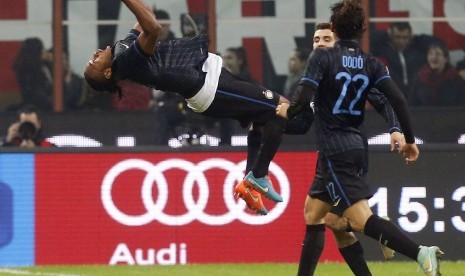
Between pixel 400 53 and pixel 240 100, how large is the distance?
16.4 ft

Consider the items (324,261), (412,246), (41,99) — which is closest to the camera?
(412,246)

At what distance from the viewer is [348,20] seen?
981cm

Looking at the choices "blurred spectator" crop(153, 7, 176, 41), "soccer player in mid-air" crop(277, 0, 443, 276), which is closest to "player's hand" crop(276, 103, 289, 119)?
"soccer player in mid-air" crop(277, 0, 443, 276)

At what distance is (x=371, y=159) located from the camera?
44.7 feet

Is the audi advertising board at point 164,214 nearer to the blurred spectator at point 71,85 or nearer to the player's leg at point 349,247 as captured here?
the blurred spectator at point 71,85

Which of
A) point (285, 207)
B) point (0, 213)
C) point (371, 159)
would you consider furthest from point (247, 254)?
point (0, 213)

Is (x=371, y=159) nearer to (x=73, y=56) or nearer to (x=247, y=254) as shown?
(x=247, y=254)

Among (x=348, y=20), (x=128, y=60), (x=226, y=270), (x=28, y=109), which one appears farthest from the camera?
(x=28, y=109)

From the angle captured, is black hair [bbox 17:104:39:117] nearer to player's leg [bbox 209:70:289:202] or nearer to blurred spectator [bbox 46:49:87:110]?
blurred spectator [bbox 46:49:87:110]

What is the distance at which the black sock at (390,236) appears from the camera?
980 cm

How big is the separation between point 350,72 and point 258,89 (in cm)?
97

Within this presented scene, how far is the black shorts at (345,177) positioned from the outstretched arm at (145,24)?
4.54ft

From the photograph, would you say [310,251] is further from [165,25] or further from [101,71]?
[165,25]

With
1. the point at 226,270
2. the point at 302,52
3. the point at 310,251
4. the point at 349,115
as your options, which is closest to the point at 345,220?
the point at 310,251
